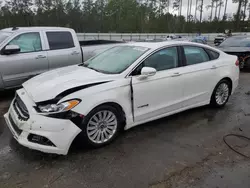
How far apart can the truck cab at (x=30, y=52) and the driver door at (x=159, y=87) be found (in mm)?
3280

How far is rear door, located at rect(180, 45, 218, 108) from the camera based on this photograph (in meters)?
4.10

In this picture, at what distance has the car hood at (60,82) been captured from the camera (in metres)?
2.96

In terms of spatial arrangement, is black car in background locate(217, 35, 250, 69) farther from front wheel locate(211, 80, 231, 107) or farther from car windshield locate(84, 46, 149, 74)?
car windshield locate(84, 46, 149, 74)

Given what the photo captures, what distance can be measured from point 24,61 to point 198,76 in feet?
13.7

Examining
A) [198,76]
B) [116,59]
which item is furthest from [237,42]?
[116,59]

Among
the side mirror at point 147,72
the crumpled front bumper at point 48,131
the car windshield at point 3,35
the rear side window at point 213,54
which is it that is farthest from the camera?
the car windshield at point 3,35

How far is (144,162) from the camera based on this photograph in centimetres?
295

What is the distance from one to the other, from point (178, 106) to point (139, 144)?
3.79 ft

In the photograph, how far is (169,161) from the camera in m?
2.98

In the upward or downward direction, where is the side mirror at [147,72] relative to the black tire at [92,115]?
upward

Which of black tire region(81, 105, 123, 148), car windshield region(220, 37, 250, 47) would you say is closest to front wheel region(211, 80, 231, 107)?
black tire region(81, 105, 123, 148)

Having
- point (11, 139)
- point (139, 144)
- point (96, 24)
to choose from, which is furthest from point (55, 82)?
point (96, 24)

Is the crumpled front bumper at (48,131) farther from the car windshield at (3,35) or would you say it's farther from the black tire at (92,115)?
the car windshield at (3,35)

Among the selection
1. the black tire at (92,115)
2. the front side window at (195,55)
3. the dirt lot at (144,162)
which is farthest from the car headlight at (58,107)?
the front side window at (195,55)
